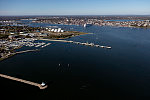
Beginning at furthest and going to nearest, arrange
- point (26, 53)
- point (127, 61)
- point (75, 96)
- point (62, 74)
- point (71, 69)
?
1. point (26, 53)
2. point (127, 61)
3. point (71, 69)
4. point (62, 74)
5. point (75, 96)

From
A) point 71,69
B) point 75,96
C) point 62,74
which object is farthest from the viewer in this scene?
point 71,69

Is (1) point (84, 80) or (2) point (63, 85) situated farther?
(1) point (84, 80)

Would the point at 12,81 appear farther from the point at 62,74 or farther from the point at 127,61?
the point at 127,61

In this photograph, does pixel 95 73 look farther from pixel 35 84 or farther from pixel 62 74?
pixel 35 84

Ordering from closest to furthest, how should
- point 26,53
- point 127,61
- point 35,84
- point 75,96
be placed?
1. point 75,96
2. point 35,84
3. point 127,61
4. point 26,53

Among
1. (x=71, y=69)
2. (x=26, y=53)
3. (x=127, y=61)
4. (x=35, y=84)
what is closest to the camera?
(x=35, y=84)

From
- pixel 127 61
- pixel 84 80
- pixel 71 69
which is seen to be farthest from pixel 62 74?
pixel 127 61

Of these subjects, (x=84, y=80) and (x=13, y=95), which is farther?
(x=84, y=80)

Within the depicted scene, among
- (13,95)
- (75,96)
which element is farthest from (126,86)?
(13,95)
